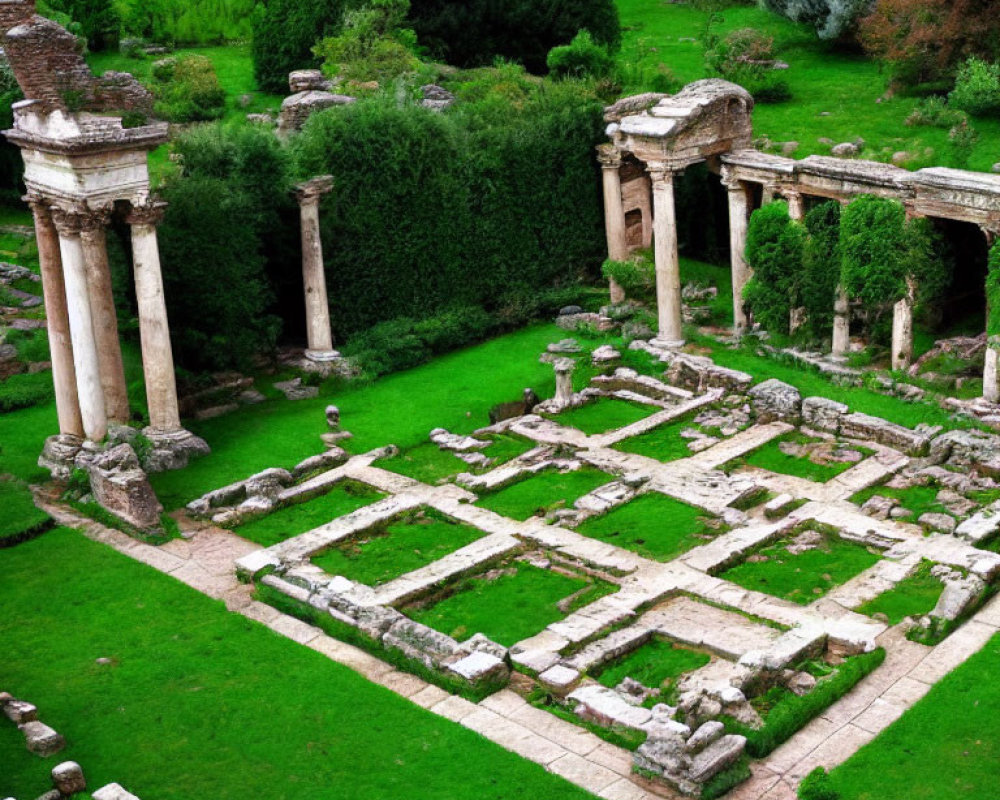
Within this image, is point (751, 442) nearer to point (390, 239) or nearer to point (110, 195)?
point (390, 239)

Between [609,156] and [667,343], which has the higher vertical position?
[609,156]

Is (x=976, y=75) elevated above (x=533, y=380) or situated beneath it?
elevated above

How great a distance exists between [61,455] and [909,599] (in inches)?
629

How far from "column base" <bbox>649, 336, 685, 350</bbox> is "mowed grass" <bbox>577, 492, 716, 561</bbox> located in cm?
755

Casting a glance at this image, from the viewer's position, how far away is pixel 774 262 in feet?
106

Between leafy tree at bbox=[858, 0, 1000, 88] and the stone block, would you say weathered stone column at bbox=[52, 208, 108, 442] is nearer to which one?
the stone block

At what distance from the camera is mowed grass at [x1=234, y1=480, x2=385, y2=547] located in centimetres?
2670

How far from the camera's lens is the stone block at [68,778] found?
18875mm

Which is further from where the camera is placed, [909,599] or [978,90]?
[978,90]

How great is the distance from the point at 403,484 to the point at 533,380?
581cm

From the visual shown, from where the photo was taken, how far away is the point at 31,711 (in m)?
20.7

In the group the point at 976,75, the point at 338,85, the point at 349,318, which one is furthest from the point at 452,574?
the point at 976,75

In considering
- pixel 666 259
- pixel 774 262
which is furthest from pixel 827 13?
pixel 774 262

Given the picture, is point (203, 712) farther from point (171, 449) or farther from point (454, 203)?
point (454, 203)
